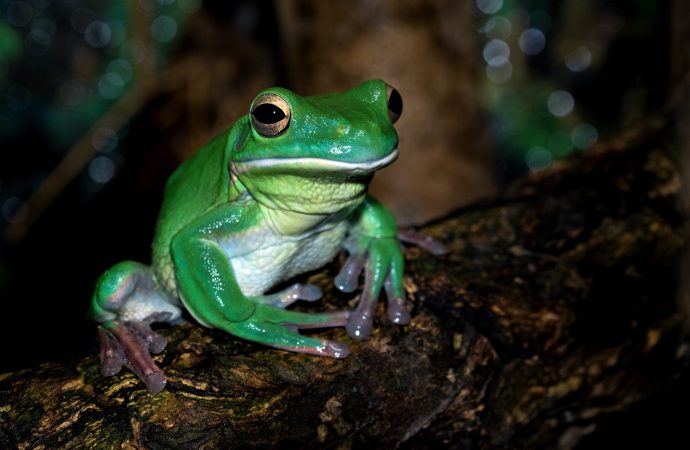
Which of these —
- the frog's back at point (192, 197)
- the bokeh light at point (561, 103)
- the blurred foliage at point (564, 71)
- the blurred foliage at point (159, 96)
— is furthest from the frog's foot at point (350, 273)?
the bokeh light at point (561, 103)

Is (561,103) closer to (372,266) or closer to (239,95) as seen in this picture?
(239,95)

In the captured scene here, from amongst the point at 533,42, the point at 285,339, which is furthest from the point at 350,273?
the point at 533,42

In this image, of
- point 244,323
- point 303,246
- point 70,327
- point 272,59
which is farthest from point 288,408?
point 272,59

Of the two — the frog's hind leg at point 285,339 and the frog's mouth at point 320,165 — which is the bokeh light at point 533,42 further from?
the frog's hind leg at point 285,339

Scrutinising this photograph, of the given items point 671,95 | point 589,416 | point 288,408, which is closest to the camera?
point 288,408

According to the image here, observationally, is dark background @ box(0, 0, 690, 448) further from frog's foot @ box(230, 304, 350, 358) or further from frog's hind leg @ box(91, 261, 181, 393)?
frog's hind leg @ box(91, 261, 181, 393)

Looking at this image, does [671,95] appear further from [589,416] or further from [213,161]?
[213,161]
